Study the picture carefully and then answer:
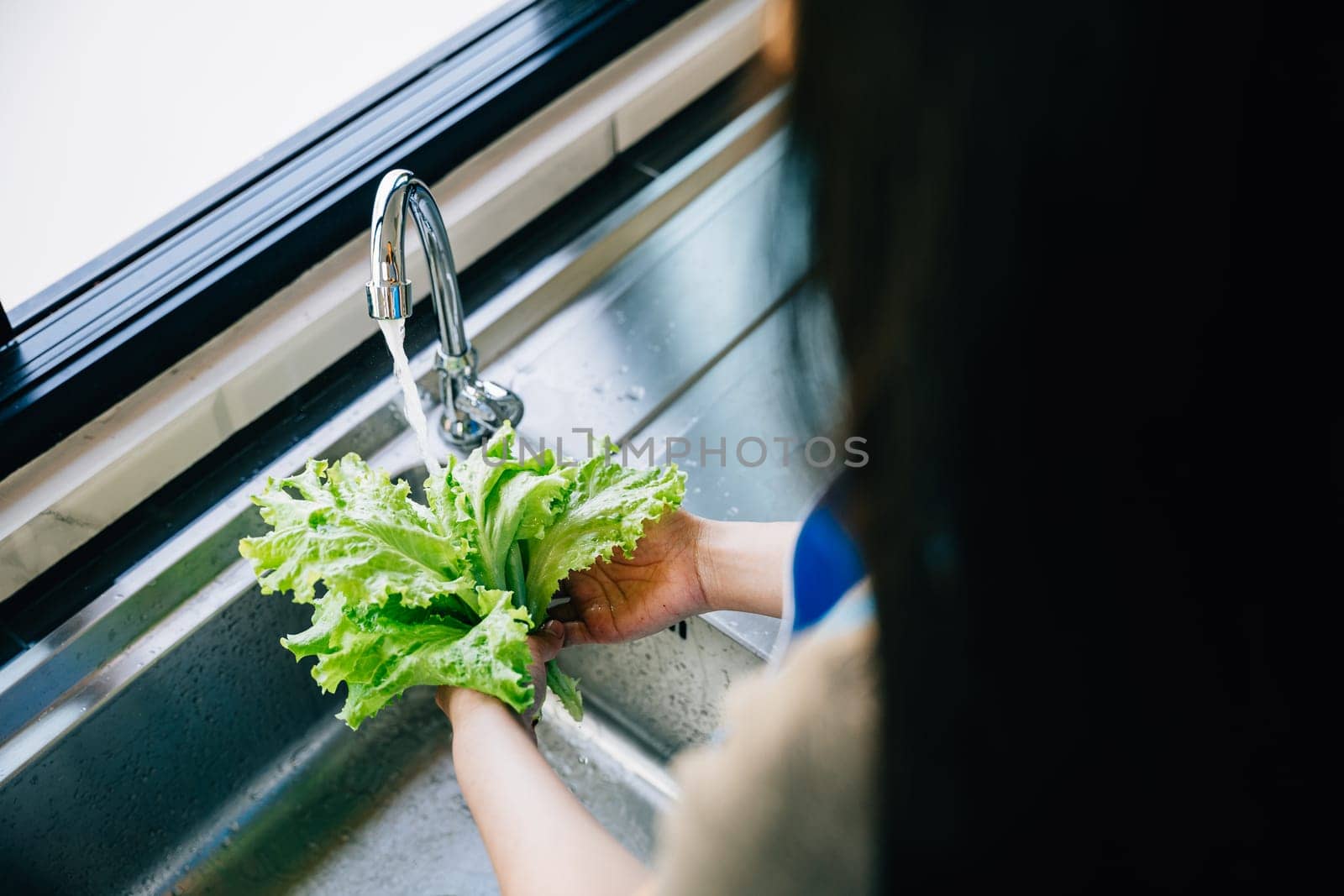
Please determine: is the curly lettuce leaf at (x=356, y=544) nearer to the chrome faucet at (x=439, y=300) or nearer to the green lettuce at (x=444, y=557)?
the green lettuce at (x=444, y=557)

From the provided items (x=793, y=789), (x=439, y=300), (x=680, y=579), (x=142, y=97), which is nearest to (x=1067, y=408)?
(x=793, y=789)

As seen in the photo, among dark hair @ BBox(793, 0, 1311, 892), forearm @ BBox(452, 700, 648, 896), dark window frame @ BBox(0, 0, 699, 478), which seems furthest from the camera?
dark window frame @ BBox(0, 0, 699, 478)

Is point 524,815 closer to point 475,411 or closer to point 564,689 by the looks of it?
point 564,689

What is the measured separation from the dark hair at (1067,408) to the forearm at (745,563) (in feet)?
1.76

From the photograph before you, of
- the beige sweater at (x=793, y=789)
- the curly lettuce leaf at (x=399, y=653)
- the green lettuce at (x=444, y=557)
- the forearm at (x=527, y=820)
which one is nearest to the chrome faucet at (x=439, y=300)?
the green lettuce at (x=444, y=557)

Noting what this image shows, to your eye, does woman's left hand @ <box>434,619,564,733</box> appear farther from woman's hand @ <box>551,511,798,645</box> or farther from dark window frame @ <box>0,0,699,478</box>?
dark window frame @ <box>0,0,699,478</box>

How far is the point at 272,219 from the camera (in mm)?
1241

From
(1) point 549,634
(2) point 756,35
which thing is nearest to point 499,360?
(1) point 549,634

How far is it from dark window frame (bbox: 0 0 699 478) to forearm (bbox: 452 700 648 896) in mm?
553

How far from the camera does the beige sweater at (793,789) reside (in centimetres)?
50

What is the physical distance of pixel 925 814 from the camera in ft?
1.57

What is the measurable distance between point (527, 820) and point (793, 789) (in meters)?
0.37

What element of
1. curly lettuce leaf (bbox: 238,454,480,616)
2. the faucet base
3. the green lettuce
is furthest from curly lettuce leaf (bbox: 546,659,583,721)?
the faucet base

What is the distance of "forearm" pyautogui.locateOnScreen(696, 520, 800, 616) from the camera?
3.36ft
